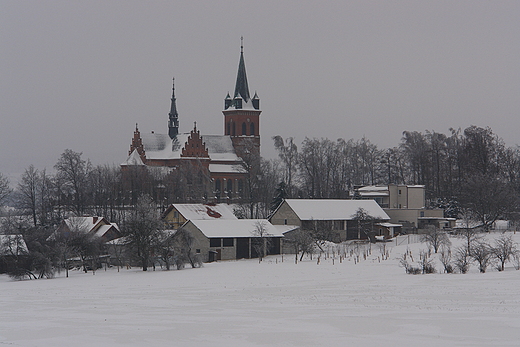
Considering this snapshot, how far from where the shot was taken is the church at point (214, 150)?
95438mm

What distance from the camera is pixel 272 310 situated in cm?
2519

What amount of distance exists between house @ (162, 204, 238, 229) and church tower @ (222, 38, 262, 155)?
4012 centimetres

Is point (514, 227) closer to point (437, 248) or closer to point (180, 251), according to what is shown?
point (437, 248)

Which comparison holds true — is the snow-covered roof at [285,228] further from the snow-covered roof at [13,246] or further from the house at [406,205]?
the snow-covered roof at [13,246]

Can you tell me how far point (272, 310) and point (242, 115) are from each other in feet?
278

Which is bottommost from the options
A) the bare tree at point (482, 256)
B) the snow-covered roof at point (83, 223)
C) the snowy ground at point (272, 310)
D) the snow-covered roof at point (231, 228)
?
the snowy ground at point (272, 310)

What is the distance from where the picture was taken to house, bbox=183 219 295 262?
175ft

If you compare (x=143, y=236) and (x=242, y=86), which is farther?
(x=242, y=86)

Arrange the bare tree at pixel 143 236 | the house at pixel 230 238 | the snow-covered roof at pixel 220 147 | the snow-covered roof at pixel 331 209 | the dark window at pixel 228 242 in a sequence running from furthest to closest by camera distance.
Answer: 1. the snow-covered roof at pixel 220 147
2. the snow-covered roof at pixel 331 209
3. the dark window at pixel 228 242
4. the house at pixel 230 238
5. the bare tree at pixel 143 236

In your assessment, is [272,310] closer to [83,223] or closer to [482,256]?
[482,256]

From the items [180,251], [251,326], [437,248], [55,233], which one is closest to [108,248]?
[55,233]

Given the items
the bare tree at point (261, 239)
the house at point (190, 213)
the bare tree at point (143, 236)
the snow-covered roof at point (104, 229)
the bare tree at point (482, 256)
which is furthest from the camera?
the house at point (190, 213)

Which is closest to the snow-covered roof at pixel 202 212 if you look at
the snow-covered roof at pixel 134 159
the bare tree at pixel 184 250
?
the bare tree at pixel 184 250

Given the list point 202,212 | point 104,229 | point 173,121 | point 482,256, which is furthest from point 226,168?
point 482,256
